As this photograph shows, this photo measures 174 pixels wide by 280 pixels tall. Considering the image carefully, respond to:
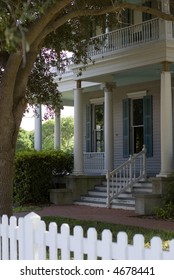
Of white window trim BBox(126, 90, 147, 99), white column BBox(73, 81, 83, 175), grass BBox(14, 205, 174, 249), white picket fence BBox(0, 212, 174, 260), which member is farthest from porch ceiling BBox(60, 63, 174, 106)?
white picket fence BBox(0, 212, 174, 260)

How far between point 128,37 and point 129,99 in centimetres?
377

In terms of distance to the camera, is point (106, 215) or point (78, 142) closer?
point (106, 215)

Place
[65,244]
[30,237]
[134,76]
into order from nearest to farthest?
[65,244] → [30,237] → [134,76]

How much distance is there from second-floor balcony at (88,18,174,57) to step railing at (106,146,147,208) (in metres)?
3.66

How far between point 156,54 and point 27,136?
39.3 metres

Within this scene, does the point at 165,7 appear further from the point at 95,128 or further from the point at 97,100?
the point at 95,128

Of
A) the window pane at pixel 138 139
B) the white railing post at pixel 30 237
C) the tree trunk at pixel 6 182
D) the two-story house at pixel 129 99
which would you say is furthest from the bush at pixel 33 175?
the white railing post at pixel 30 237

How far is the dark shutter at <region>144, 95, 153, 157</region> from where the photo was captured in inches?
696

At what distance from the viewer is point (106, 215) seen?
13.3 m

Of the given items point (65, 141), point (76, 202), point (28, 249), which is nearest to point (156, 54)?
point (76, 202)

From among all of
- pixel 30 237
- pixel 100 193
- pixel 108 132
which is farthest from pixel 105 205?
pixel 30 237

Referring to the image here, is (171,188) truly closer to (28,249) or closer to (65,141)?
(28,249)

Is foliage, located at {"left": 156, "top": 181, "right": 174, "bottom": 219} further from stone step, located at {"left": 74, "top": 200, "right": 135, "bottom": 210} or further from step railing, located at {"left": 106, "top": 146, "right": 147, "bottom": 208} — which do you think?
step railing, located at {"left": 106, "top": 146, "right": 147, "bottom": 208}
